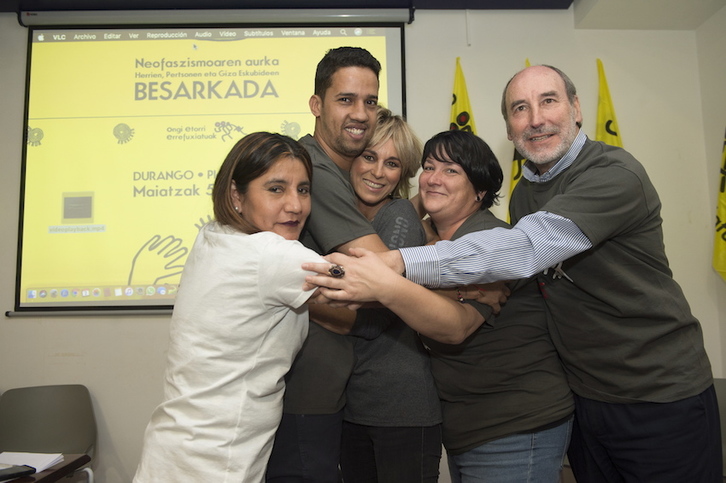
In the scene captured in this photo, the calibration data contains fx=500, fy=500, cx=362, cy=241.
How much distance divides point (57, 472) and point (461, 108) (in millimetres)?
3513

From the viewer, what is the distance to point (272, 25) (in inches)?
158

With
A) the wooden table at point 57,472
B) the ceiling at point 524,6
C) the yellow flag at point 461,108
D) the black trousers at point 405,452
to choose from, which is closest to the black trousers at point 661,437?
the black trousers at point 405,452

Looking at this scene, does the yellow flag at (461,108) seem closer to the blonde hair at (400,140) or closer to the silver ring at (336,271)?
the blonde hair at (400,140)

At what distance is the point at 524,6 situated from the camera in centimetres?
416

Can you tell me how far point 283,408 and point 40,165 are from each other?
352 centimetres

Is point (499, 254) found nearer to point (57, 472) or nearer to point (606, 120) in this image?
point (57, 472)

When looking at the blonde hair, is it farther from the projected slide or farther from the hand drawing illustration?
the hand drawing illustration

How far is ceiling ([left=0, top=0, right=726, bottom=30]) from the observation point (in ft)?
12.7

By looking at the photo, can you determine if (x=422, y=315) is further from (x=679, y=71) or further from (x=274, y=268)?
(x=679, y=71)

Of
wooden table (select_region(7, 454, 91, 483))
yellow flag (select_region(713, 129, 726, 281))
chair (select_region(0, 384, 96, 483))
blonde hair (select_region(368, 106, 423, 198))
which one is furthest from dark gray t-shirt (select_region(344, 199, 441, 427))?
yellow flag (select_region(713, 129, 726, 281))

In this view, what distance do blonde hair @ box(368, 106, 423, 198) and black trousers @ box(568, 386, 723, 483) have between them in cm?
114

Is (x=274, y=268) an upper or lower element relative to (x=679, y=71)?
lower

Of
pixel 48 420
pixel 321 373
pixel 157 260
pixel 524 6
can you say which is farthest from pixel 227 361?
pixel 524 6

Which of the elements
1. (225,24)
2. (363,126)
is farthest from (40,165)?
(363,126)
